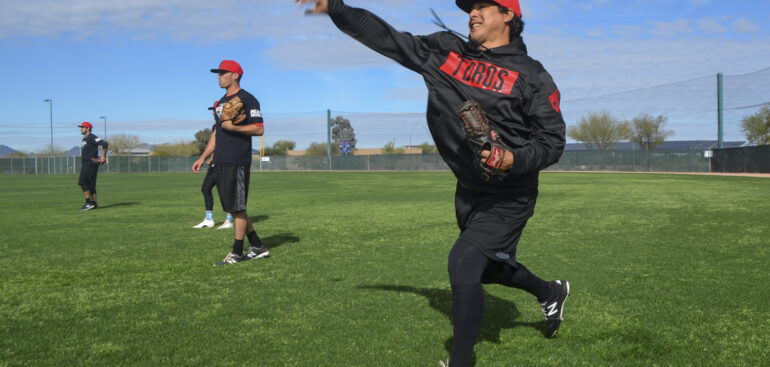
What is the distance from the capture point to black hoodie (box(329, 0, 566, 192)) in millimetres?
2764

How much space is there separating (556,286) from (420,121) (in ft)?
189

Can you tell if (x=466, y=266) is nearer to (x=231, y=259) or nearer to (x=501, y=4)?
(x=501, y=4)

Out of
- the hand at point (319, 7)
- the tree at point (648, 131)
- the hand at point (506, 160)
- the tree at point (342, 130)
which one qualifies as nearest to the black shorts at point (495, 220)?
the hand at point (506, 160)

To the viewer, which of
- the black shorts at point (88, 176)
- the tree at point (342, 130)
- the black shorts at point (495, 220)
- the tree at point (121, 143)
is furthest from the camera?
the tree at point (121, 143)

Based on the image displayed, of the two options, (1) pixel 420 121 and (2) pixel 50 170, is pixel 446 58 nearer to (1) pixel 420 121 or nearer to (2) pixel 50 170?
(1) pixel 420 121

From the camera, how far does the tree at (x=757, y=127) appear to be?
131ft

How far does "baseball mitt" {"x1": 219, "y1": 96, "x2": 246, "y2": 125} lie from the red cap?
1.21 ft

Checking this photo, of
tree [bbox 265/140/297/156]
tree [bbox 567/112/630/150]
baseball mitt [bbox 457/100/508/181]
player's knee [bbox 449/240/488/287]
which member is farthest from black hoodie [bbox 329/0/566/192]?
tree [bbox 265/140/297/156]

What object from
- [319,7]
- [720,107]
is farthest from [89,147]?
[720,107]

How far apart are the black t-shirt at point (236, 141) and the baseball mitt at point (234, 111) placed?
0.09m

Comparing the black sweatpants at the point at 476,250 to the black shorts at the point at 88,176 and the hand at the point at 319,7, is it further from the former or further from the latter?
the black shorts at the point at 88,176

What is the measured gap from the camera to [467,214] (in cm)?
305

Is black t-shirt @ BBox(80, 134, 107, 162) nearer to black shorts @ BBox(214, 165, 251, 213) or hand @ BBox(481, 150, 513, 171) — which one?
black shorts @ BBox(214, 165, 251, 213)

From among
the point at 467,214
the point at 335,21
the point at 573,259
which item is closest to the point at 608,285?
the point at 573,259
